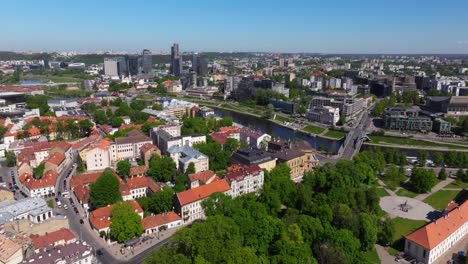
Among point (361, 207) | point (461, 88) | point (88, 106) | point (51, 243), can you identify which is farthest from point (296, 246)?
point (461, 88)

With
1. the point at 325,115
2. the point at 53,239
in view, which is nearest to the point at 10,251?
the point at 53,239

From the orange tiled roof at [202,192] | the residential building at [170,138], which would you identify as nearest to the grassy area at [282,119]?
the residential building at [170,138]

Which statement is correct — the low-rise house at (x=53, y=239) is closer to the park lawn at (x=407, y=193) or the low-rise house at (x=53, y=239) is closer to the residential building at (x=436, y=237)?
the residential building at (x=436, y=237)

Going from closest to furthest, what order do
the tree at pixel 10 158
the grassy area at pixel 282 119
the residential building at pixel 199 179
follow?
the residential building at pixel 199 179 < the tree at pixel 10 158 < the grassy area at pixel 282 119

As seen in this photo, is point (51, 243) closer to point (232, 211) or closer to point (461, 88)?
point (232, 211)

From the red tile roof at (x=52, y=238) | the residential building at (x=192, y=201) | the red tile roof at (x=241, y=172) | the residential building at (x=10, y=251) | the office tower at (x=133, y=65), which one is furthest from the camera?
the office tower at (x=133, y=65)

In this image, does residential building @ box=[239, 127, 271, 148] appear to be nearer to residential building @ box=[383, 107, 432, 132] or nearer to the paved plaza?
the paved plaza

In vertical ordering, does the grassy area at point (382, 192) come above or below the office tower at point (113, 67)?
below

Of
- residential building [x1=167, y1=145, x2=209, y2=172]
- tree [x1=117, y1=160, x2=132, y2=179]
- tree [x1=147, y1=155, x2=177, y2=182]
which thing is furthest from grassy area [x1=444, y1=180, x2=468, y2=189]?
tree [x1=117, y1=160, x2=132, y2=179]

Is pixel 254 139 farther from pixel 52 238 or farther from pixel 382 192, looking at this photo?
pixel 52 238
